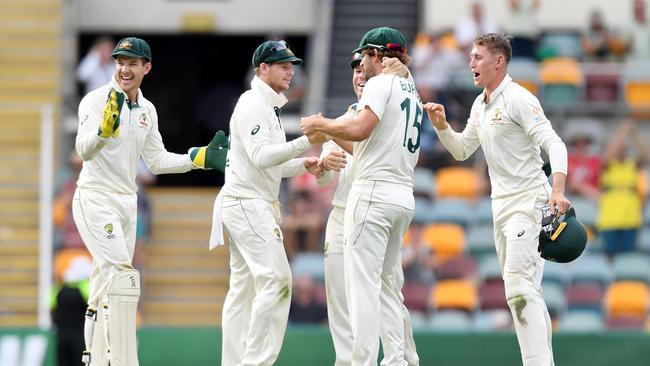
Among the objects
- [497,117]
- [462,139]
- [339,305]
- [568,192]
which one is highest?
[497,117]

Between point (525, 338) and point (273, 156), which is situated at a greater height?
point (273, 156)

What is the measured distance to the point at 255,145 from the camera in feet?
36.4

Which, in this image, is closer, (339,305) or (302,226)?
(339,305)

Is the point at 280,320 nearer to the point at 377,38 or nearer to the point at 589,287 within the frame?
the point at 377,38

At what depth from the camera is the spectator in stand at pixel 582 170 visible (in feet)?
62.1

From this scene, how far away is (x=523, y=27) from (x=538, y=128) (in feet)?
32.9

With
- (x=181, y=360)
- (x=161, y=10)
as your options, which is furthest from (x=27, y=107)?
(x=181, y=360)

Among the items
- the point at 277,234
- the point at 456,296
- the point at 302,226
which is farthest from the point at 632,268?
the point at 277,234

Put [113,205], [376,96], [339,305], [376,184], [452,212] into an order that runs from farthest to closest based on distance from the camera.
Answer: [452,212]
[339,305]
[113,205]
[376,184]
[376,96]

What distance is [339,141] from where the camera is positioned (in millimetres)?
11539

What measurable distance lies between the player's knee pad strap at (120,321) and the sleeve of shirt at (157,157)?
1.06m

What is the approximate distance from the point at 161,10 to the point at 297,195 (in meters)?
5.73

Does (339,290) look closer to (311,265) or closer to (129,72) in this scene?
(129,72)

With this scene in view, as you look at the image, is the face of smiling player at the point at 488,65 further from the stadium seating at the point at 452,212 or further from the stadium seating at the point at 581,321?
the stadium seating at the point at 452,212
